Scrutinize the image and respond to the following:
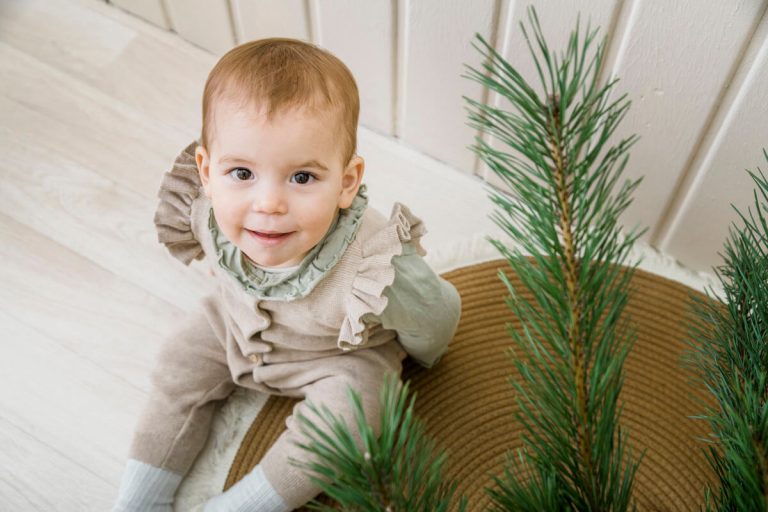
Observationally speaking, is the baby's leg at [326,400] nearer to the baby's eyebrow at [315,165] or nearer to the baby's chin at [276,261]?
the baby's chin at [276,261]

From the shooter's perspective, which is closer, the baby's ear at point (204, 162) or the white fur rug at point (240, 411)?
the baby's ear at point (204, 162)

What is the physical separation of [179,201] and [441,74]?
0.42 metres

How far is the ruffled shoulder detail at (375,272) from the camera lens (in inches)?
33.1

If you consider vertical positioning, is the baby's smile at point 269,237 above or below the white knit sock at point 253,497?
above

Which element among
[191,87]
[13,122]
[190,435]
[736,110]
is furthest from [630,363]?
[13,122]

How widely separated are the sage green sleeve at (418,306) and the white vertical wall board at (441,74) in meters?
0.31

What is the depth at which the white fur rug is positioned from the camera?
1069 mm

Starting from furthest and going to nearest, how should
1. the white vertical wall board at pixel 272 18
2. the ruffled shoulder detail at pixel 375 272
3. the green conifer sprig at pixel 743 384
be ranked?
the white vertical wall board at pixel 272 18 < the ruffled shoulder detail at pixel 375 272 < the green conifer sprig at pixel 743 384

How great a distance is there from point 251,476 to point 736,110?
0.75 metres

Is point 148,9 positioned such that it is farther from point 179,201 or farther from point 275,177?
point 275,177

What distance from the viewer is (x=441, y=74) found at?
112 cm

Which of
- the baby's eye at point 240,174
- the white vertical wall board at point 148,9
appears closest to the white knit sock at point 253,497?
the baby's eye at point 240,174

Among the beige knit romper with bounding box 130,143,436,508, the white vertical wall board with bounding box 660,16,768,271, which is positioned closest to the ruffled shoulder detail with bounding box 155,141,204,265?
the beige knit romper with bounding box 130,143,436,508

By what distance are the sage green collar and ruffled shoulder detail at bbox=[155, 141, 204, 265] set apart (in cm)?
7
